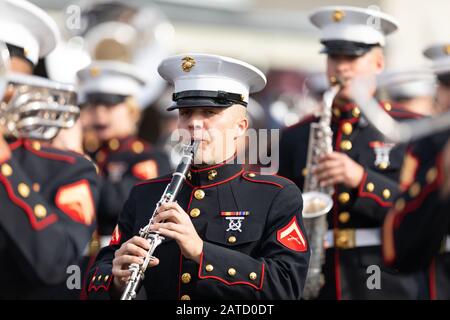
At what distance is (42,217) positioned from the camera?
480cm

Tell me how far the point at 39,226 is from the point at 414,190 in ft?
6.74

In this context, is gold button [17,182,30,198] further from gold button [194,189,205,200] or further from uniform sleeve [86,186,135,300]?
gold button [194,189,205,200]

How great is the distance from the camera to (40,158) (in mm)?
5406

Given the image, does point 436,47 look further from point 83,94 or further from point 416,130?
point 83,94

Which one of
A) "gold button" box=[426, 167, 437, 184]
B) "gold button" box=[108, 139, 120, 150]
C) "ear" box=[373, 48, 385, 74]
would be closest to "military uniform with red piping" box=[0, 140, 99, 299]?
"ear" box=[373, 48, 385, 74]

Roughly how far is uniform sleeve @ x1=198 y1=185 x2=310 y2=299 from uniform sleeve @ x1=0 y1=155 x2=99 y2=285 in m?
1.12

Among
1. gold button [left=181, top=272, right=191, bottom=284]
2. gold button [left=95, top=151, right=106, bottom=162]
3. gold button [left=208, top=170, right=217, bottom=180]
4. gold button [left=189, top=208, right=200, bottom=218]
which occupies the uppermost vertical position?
gold button [left=95, top=151, right=106, bottom=162]

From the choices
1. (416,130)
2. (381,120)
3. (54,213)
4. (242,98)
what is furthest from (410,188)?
(54,213)

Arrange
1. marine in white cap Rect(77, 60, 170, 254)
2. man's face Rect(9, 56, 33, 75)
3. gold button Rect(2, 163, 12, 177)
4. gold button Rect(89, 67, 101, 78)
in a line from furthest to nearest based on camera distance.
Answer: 1. gold button Rect(89, 67, 101, 78)
2. marine in white cap Rect(77, 60, 170, 254)
3. man's face Rect(9, 56, 33, 75)
4. gold button Rect(2, 163, 12, 177)

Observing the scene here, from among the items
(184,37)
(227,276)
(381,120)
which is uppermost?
(184,37)

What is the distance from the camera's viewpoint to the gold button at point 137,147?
24.9ft

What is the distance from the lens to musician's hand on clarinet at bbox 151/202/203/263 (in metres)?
3.81

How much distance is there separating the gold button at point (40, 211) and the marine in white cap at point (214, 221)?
53 cm

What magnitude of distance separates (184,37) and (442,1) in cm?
394
